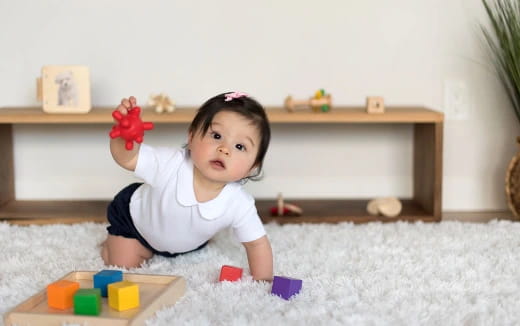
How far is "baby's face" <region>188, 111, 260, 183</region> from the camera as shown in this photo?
124 cm

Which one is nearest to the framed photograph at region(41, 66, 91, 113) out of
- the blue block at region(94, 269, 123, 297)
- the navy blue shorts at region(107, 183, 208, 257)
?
the navy blue shorts at region(107, 183, 208, 257)

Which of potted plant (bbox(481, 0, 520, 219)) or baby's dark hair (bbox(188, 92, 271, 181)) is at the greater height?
potted plant (bbox(481, 0, 520, 219))

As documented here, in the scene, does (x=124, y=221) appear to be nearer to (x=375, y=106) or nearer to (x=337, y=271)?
(x=337, y=271)

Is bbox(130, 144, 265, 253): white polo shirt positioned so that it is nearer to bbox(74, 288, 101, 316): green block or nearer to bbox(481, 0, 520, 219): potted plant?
bbox(74, 288, 101, 316): green block

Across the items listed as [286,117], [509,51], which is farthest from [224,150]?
[509,51]

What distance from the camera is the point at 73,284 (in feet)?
3.55

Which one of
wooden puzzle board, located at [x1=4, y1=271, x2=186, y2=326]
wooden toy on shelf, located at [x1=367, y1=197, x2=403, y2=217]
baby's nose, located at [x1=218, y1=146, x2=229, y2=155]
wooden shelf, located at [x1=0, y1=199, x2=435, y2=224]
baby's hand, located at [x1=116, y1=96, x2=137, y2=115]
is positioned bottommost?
wooden puzzle board, located at [x1=4, y1=271, x2=186, y2=326]

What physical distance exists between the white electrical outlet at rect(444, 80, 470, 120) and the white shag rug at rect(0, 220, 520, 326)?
0.45 metres

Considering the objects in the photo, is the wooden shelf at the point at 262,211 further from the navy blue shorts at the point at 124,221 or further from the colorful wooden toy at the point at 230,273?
the colorful wooden toy at the point at 230,273

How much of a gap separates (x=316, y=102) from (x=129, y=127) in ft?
2.89

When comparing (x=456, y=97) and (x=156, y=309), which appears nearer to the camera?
(x=156, y=309)

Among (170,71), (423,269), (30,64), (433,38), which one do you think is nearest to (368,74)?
(433,38)

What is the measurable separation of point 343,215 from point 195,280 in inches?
28.8

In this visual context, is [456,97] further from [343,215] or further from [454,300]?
[454,300]
